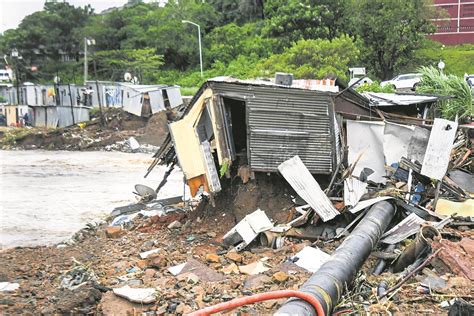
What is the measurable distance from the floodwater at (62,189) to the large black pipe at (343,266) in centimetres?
682

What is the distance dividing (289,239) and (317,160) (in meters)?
1.52

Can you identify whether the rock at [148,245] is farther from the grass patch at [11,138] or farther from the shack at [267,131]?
the grass patch at [11,138]

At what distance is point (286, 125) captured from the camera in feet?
27.2

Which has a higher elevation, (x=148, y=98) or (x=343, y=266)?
(x=343, y=266)

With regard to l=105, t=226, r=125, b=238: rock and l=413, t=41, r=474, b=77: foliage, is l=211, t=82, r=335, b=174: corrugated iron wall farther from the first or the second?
l=413, t=41, r=474, b=77: foliage

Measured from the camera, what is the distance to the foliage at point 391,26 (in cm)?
2947

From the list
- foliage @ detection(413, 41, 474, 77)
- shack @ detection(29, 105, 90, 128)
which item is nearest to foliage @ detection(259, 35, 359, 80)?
foliage @ detection(413, 41, 474, 77)

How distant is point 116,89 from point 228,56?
37.2 ft

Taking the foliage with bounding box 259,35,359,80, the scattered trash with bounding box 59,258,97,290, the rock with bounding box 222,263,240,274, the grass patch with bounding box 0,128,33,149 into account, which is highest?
the foliage with bounding box 259,35,359,80

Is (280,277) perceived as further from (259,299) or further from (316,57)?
(316,57)

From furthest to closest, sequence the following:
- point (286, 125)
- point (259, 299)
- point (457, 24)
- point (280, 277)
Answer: point (457, 24), point (286, 125), point (280, 277), point (259, 299)

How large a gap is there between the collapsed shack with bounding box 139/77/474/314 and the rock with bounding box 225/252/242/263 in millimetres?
276

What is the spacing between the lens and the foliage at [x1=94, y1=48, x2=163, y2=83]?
140 ft

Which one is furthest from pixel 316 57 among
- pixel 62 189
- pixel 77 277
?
pixel 77 277
